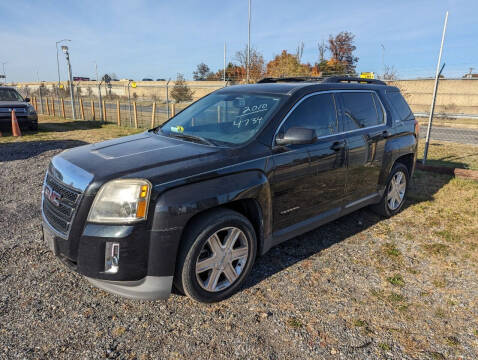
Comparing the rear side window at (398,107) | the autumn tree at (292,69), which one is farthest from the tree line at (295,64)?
the rear side window at (398,107)

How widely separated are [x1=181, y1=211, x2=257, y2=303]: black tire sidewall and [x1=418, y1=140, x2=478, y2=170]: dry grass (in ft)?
22.5

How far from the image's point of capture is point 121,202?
2494mm

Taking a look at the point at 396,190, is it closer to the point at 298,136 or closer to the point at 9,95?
the point at 298,136

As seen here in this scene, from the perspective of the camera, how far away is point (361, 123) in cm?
419

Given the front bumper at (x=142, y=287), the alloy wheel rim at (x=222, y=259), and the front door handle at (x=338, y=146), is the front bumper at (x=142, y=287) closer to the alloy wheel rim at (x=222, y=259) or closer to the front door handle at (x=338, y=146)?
the alloy wheel rim at (x=222, y=259)

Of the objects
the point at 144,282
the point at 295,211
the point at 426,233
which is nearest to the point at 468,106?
the point at 426,233

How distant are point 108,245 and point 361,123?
318cm

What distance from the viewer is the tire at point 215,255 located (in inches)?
106

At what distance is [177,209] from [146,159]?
58cm

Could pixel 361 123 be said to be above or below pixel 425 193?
above

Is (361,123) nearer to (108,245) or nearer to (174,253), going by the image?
(174,253)

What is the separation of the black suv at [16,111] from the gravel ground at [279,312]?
11.0 metres

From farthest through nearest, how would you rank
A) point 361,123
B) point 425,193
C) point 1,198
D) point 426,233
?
1. point 425,193
2. point 1,198
3. point 426,233
4. point 361,123

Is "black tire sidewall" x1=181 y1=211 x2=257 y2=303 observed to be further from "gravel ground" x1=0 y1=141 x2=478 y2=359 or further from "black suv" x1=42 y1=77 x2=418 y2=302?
"gravel ground" x1=0 y1=141 x2=478 y2=359
